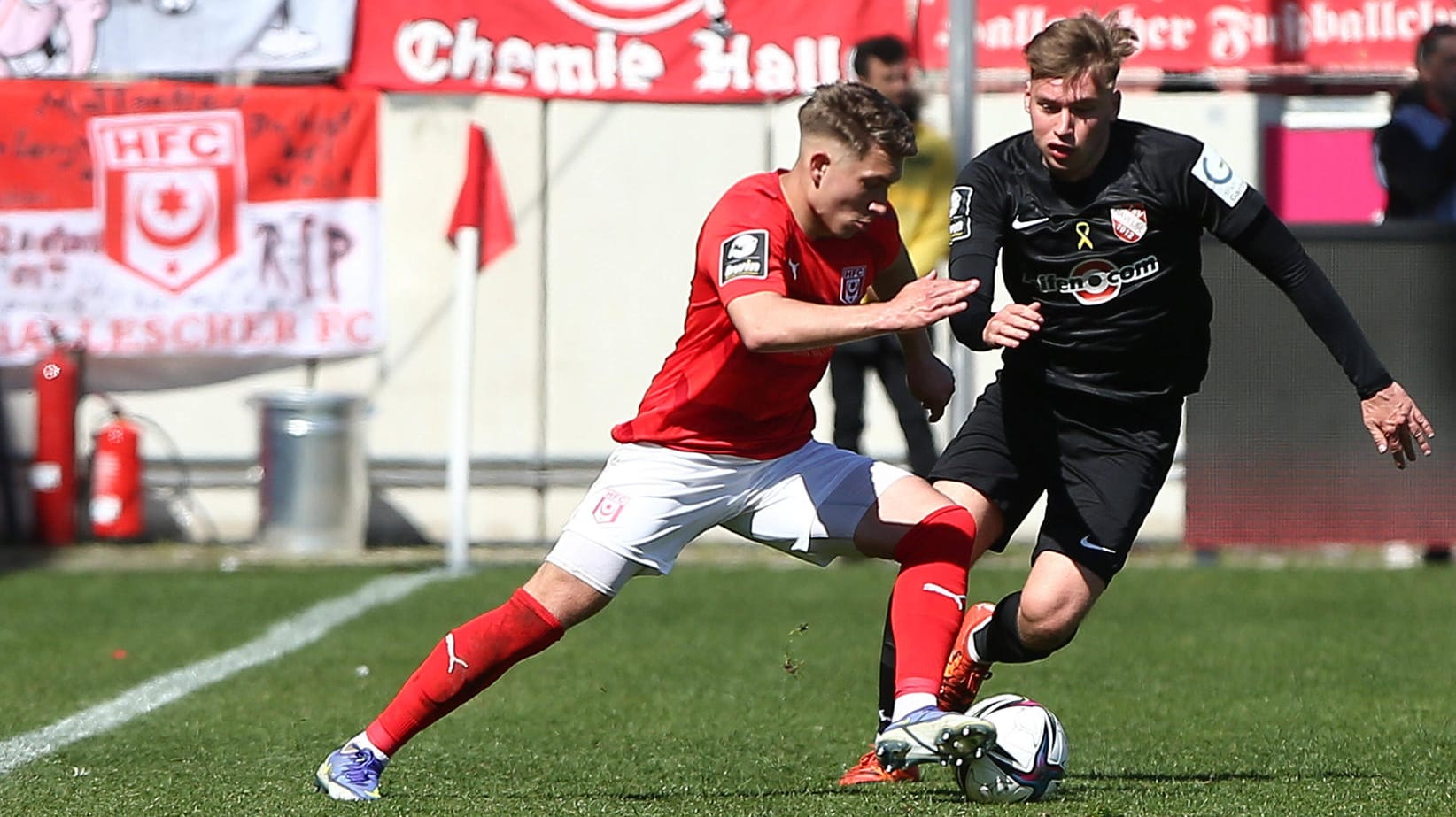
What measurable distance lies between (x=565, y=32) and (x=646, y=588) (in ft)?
11.0

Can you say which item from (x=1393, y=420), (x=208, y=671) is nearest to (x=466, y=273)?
(x=208, y=671)

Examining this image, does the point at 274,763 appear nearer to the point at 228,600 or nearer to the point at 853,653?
the point at 853,653

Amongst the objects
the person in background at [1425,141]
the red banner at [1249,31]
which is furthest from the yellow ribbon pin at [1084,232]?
the red banner at [1249,31]

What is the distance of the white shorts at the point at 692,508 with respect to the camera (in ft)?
17.9

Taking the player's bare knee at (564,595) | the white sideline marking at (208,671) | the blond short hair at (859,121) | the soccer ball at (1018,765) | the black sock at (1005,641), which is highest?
the blond short hair at (859,121)

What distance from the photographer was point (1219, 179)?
5.64m

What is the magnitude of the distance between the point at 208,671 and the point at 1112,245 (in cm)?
414

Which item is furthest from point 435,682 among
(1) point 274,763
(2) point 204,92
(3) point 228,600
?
(2) point 204,92

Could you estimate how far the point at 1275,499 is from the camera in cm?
Result: 1130

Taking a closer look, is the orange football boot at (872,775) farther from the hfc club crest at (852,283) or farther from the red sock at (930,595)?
the hfc club crest at (852,283)

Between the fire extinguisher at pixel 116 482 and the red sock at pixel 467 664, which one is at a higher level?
the red sock at pixel 467 664

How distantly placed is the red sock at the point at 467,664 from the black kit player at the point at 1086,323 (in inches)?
37.9

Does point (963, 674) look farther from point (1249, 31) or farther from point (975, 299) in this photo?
point (1249, 31)

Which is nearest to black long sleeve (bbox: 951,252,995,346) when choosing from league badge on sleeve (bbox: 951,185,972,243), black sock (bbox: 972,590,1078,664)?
league badge on sleeve (bbox: 951,185,972,243)
